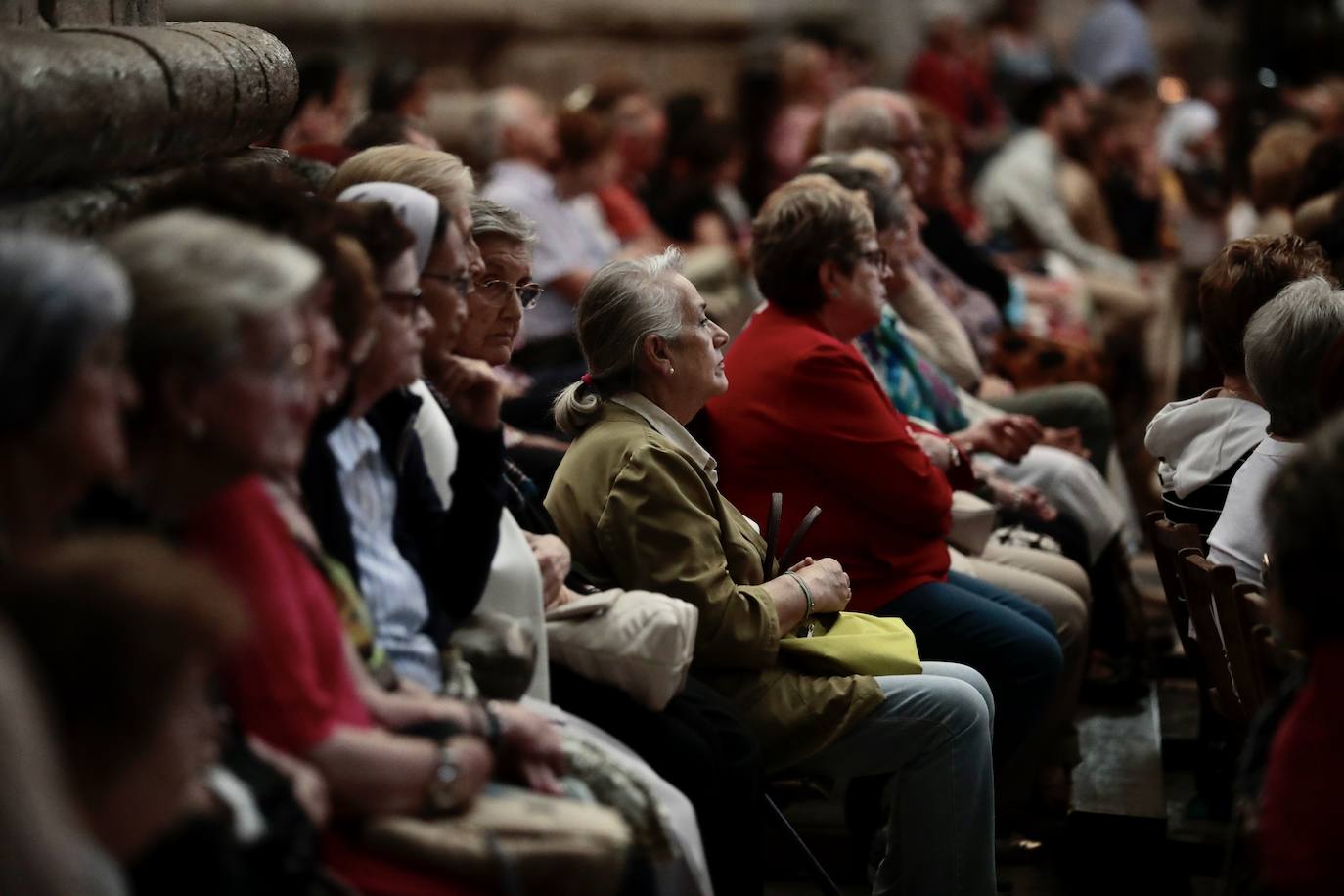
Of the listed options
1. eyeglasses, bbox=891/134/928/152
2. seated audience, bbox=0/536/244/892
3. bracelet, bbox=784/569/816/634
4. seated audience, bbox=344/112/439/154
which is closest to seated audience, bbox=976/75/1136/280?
eyeglasses, bbox=891/134/928/152

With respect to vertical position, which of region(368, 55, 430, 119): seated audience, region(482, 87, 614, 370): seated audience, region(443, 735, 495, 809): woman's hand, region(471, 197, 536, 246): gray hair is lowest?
region(482, 87, 614, 370): seated audience

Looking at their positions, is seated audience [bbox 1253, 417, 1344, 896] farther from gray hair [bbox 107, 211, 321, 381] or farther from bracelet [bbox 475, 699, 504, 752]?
gray hair [bbox 107, 211, 321, 381]

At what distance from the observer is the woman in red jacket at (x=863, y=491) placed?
457 cm

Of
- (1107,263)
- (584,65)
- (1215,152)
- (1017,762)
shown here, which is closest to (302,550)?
(1017,762)

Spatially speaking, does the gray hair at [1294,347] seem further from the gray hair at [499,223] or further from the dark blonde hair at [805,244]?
the gray hair at [499,223]

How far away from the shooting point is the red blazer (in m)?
4.56

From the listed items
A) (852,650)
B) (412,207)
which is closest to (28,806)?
(412,207)

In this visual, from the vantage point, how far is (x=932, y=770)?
3.97 m

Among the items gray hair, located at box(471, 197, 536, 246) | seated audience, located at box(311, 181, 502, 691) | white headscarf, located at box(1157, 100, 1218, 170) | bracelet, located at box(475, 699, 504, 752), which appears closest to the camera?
bracelet, located at box(475, 699, 504, 752)

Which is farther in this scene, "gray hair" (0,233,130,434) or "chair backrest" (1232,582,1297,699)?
"chair backrest" (1232,582,1297,699)

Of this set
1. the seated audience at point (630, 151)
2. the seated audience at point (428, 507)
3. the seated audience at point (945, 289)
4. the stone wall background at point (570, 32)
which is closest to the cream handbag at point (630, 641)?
the seated audience at point (428, 507)

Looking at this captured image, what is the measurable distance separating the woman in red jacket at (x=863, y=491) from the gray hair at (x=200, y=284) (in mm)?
2062

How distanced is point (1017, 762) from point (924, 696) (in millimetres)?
1426

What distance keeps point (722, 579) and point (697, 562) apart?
0.06m
